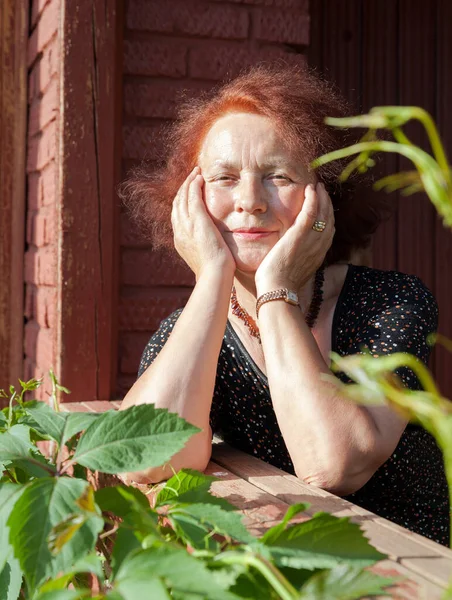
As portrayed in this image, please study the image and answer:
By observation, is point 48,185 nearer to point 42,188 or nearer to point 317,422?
point 42,188

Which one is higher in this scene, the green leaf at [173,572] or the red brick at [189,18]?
the red brick at [189,18]

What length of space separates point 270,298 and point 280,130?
1.67ft

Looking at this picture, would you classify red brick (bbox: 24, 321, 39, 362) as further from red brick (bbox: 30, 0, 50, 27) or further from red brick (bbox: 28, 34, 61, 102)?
red brick (bbox: 30, 0, 50, 27)

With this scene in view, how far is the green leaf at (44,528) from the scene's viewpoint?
734 mm

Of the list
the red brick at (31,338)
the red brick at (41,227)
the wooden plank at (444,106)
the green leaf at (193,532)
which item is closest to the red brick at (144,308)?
the red brick at (41,227)

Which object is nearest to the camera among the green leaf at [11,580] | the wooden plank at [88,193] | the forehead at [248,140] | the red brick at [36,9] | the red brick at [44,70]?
the green leaf at [11,580]

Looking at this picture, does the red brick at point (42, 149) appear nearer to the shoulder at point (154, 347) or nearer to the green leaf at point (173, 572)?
the shoulder at point (154, 347)

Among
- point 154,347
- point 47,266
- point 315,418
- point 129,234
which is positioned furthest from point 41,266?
point 315,418

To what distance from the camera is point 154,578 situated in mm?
635

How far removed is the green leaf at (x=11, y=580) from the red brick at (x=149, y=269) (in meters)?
2.03

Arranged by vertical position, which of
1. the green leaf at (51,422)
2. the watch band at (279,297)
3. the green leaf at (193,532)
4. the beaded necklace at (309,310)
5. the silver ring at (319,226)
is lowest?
the green leaf at (193,532)

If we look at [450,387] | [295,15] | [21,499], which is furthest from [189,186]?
[450,387]

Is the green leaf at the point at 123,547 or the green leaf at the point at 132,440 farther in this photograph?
the green leaf at the point at 132,440

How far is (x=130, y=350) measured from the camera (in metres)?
2.90
